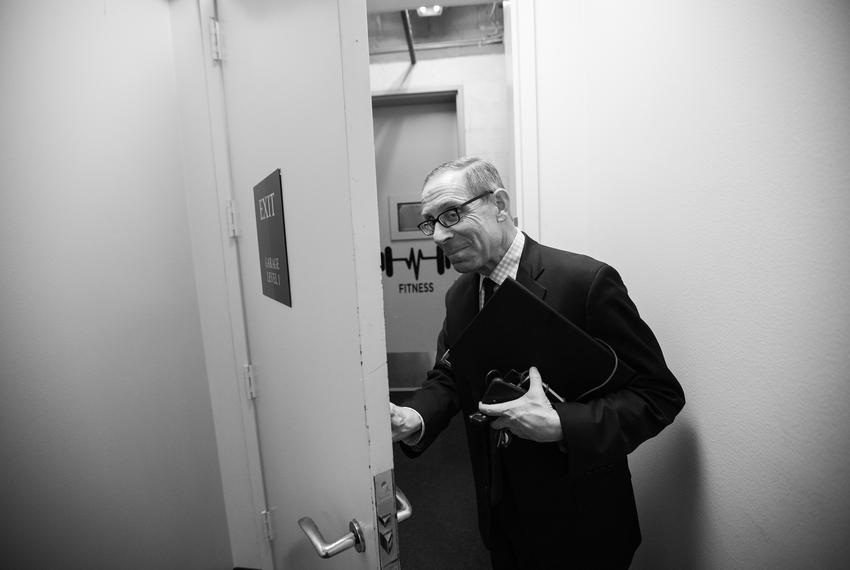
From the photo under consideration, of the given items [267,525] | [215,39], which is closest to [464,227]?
[215,39]

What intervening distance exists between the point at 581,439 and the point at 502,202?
56cm

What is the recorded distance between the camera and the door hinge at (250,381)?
1208mm

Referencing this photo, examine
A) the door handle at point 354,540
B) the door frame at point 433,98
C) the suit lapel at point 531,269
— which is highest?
the door frame at point 433,98

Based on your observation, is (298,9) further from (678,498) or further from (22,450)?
(678,498)

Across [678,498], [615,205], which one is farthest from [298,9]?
[678,498]

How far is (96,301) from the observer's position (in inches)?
37.3

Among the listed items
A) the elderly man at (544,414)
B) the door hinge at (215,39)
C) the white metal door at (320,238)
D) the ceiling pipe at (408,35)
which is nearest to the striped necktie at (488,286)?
the elderly man at (544,414)

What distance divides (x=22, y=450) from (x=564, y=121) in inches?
70.3

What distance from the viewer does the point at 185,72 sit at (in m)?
1.12

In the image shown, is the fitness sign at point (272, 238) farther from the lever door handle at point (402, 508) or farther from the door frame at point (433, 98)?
the door frame at point (433, 98)

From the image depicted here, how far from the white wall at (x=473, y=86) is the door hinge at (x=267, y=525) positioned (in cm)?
214

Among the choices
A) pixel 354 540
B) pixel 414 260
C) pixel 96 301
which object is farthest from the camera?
pixel 414 260

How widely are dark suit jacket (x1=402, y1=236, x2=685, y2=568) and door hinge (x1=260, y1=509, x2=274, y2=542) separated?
75 centimetres

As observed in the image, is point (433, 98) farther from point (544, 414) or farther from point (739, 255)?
point (544, 414)
